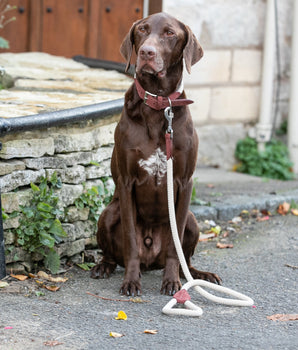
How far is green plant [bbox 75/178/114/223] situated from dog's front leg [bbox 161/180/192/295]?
681 mm

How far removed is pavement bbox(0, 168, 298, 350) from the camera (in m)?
3.14

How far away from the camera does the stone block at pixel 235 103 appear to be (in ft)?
23.9

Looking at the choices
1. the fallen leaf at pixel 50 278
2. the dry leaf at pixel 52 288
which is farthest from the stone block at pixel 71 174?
the dry leaf at pixel 52 288

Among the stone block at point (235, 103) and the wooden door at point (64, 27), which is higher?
the wooden door at point (64, 27)

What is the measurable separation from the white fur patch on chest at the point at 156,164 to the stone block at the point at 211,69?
3272mm

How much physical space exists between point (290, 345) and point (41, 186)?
1.72 m

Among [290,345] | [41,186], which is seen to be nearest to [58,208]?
[41,186]

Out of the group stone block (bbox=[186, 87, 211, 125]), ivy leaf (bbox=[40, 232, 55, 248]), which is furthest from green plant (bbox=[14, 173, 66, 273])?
stone block (bbox=[186, 87, 211, 125])

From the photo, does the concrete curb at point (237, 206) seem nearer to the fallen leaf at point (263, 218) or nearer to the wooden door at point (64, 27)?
the fallen leaf at point (263, 218)

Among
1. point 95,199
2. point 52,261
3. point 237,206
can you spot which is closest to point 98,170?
point 95,199

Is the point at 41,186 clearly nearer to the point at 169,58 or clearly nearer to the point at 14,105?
the point at 14,105

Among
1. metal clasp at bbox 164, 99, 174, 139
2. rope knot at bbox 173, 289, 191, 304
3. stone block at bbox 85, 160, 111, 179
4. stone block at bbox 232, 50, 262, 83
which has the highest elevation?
stone block at bbox 232, 50, 262, 83

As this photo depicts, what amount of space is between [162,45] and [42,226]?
124 cm

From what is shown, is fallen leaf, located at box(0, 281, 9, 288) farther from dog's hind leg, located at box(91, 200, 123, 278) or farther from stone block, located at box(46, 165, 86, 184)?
stone block, located at box(46, 165, 86, 184)
